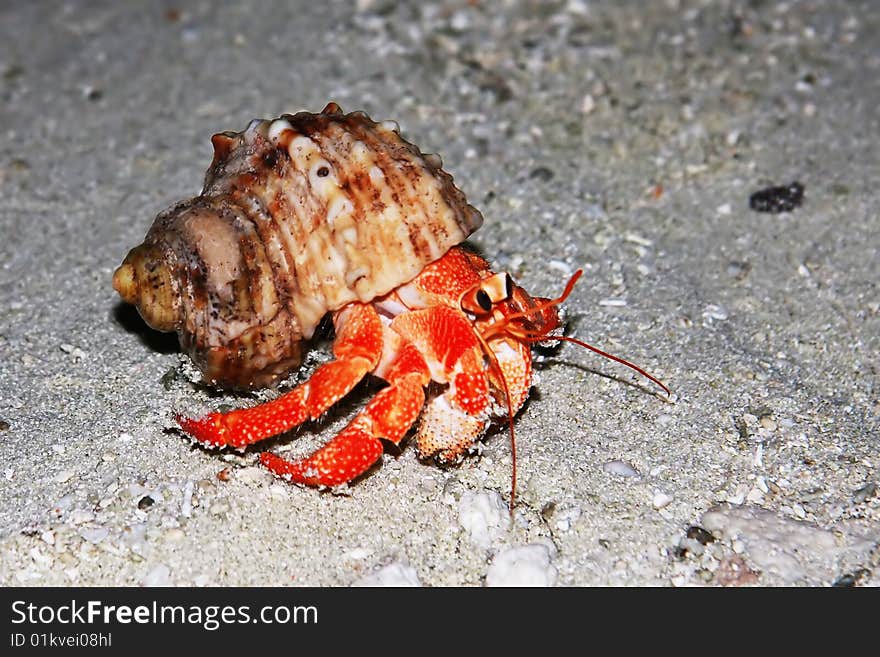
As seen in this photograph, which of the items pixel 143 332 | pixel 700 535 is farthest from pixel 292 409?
pixel 700 535

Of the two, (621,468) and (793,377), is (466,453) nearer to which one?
(621,468)

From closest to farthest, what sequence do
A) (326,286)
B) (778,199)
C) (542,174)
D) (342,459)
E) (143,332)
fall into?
(342,459) < (326,286) < (143,332) < (778,199) < (542,174)

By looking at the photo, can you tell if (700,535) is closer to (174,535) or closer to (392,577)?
(392,577)

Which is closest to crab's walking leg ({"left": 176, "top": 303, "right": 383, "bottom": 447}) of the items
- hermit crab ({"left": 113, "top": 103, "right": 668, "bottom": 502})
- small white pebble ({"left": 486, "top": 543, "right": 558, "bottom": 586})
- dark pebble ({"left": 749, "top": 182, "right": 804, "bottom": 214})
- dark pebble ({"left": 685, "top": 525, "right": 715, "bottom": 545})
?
hermit crab ({"left": 113, "top": 103, "right": 668, "bottom": 502})

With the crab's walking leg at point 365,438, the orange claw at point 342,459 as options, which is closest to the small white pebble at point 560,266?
the crab's walking leg at point 365,438

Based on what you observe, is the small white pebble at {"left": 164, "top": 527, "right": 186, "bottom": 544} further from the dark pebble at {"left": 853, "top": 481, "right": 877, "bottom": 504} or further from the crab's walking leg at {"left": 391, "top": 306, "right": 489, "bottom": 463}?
the dark pebble at {"left": 853, "top": 481, "right": 877, "bottom": 504}
